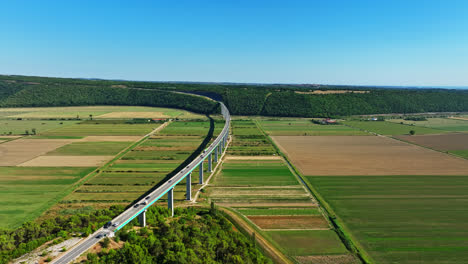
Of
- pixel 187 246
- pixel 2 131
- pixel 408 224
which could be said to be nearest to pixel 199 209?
pixel 187 246

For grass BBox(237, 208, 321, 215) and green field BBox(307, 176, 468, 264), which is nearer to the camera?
green field BBox(307, 176, 468, 264)

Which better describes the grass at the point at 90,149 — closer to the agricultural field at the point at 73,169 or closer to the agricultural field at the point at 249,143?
the agricultural field at the point at 73,169

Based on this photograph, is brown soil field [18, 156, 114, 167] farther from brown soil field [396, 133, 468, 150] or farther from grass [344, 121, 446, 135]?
grass [344, 121, 446, 135]

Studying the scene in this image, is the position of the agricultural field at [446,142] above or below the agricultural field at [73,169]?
above

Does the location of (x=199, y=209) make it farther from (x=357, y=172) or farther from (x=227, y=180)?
(x=357, y=172)

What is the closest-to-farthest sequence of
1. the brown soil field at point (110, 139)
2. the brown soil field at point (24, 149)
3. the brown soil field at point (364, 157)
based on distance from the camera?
the brown soil field at point (364, 157)
the brown soil field at point (24, 149)
the brown soil field at point (110, 139)

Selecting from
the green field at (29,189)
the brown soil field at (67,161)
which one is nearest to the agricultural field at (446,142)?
the brown soil field at (67,161)

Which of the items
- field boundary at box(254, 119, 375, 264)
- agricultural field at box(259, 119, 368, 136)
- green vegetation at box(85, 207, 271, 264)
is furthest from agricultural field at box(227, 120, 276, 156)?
green vegetation at box(85, 207, 271, 264)
